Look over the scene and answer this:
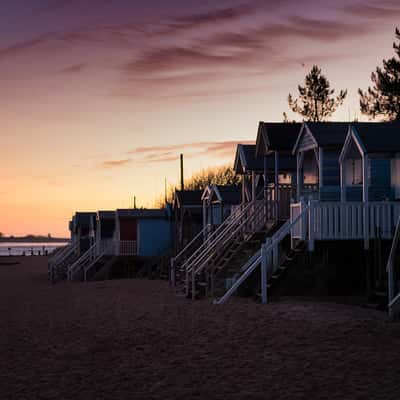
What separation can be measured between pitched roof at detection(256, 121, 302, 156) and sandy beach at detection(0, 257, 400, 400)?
7.62 m

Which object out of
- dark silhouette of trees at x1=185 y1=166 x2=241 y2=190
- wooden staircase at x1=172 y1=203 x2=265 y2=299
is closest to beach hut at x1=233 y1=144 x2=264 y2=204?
wooden staircase at x1=172 y1=203 x2=265 y2=299

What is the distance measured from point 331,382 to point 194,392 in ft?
6.77

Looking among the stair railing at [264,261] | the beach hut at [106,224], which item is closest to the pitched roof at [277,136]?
the stair railing at [264,261]

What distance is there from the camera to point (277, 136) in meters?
29.4

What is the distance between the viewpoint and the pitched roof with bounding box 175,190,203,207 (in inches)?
1884

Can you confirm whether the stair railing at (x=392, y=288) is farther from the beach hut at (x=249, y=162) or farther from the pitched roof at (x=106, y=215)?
the pitched roof at (x=106, y=215)

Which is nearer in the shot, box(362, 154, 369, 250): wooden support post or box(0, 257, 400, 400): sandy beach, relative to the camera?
box(0, 257, 400, 400): sandy beach

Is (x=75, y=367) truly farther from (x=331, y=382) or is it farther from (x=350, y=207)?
(x=350, y=207)

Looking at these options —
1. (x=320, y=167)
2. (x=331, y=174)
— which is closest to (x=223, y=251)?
(x=331, y=174)

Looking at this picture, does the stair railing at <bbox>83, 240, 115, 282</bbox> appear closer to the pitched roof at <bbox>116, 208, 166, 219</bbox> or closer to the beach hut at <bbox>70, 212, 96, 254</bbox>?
the pitched roof at <bbox>116, 208, 166, 219</bbox>

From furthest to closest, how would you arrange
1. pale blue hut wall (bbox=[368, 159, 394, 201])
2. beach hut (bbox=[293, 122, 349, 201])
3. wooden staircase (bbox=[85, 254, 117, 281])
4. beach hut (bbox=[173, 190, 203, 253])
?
1. wooden staircase (bbox=[85, 254, 117, 281])
2. beach hut (bbox=[173, 190, 203, 253])
3. beach hut (bbox=[293, 122, 349, 201])
4. pale blue hut wall (bbox=[368, 159, 394, 201])

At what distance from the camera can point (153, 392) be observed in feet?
39.7

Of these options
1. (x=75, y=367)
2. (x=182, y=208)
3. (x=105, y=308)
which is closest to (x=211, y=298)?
(x=105, y=308)

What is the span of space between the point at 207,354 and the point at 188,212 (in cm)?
3334
